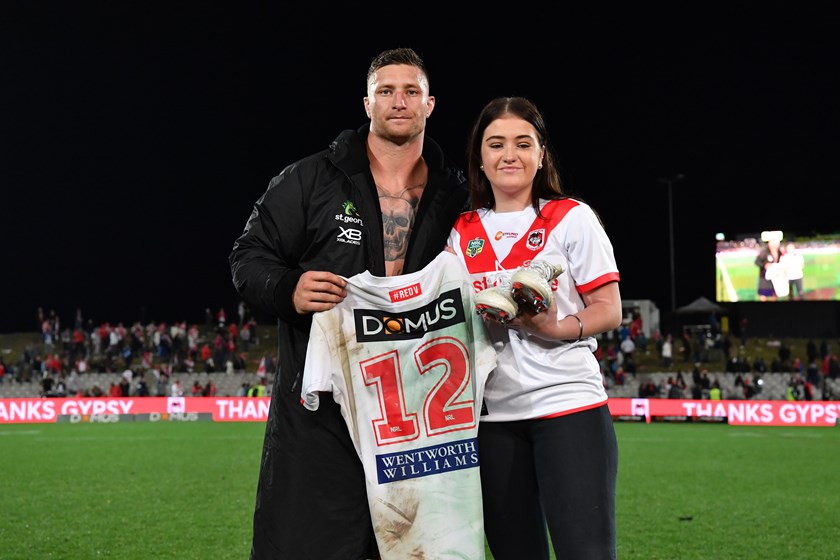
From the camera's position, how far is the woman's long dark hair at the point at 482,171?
3.17m

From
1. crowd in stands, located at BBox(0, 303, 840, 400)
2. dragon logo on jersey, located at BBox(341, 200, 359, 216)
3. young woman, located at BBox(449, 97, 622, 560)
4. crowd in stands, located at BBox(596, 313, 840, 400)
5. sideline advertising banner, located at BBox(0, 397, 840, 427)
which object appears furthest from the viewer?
crowd in stands, located at BBox(0, 303, 840, 400)

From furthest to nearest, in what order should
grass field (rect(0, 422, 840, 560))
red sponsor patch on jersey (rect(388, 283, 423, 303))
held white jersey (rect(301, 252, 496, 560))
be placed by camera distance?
grass field (rect(0, 422, 840, 560)) → red sponsor patch on jersey (rect(388, 283, 423, 303)) → held white jersey (rect(301, 252, 496, 560))

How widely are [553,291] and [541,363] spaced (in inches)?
9.9

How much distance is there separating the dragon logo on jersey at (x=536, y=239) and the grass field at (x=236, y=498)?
4216mm

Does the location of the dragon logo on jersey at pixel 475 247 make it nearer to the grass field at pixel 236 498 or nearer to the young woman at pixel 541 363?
the young woman at pixel 541 363

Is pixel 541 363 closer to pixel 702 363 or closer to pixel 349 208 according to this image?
pixel 349 208

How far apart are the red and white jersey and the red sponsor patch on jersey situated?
20 centimetres

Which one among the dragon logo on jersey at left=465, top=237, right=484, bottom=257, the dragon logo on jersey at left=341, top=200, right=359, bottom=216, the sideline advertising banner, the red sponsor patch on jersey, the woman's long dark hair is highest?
the woman's long dark hair

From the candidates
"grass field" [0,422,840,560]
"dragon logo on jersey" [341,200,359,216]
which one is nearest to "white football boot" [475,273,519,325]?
"dragon logo on jersey" [341,200,359,216]

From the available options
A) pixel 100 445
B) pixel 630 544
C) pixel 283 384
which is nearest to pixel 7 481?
pixel 100 445

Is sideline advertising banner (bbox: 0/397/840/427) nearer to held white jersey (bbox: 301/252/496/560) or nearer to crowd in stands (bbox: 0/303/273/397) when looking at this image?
crowd in stands (bbox: 0/303/273/397)

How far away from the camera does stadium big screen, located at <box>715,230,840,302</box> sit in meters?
30.5

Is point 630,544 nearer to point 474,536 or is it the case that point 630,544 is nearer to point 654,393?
point 474,536

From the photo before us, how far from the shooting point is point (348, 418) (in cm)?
311
